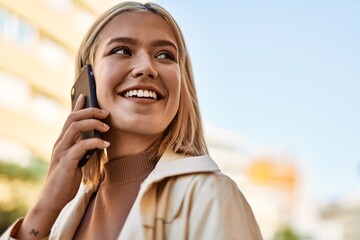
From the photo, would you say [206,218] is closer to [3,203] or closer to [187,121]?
[187,121]

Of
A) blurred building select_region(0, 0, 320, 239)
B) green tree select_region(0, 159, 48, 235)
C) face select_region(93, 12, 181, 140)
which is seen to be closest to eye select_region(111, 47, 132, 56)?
face select_region(93, 12, 181, 140)

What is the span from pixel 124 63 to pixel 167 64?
0.27 feet

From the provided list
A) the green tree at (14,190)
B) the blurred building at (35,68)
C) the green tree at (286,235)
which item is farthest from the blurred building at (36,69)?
the green tree at (286,235)

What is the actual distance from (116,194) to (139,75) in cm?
23

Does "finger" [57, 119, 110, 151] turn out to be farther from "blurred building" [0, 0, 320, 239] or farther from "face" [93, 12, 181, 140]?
"blurred building" [0, 0, 320, 239]

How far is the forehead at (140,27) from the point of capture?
1.15 metres

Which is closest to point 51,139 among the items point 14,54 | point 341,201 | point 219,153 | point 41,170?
point 14,54

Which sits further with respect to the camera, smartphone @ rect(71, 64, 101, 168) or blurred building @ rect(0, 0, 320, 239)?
blurred building @ rect(0, 0, 320, 239)

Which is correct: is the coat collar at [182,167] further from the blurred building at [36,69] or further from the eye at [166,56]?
the blurred building at [36,69]

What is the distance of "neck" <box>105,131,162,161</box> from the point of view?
1.16 m

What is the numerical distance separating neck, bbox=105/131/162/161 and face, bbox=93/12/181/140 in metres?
0.02

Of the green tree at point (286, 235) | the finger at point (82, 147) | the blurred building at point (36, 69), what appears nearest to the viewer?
the finger at point (82, 147)

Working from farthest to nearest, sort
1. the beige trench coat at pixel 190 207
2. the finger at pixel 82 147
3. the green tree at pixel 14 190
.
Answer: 1. the green tree at pixel 14 190
2. the finger at pixel 82 147
3. the beige trench coat at pixel 190 207

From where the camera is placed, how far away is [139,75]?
1.13 metres
